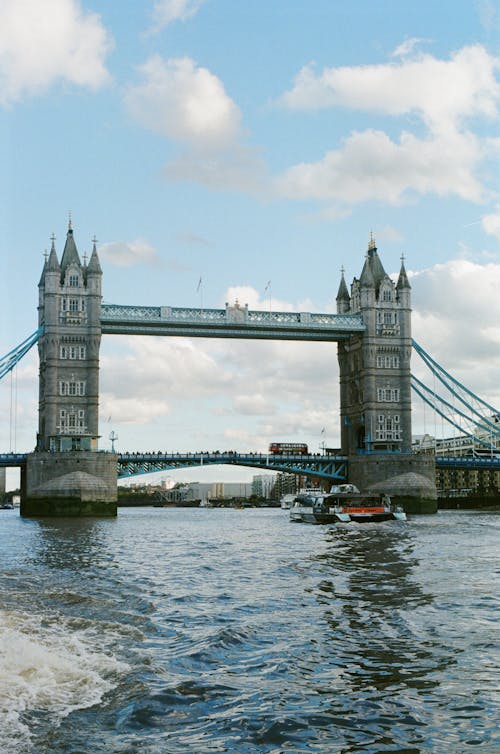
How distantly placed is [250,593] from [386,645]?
7172 millimetres

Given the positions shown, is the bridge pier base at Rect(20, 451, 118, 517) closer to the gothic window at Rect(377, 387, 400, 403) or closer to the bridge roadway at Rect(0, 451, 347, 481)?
the bridge roadway at Rect(0, 451, 347, 481)

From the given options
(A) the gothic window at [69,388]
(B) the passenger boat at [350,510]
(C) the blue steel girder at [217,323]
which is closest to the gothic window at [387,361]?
(C) the blue steel girder at [217,323]

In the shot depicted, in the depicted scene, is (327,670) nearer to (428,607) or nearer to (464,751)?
(464,751)

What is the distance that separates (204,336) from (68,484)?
2194cm

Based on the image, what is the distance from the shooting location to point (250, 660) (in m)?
13.3

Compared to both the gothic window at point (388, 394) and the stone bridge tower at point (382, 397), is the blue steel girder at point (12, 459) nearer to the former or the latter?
the stone bridge tower at point (382, 397)

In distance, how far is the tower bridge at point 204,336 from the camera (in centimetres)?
7425

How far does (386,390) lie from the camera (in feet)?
293

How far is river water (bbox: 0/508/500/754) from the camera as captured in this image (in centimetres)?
949

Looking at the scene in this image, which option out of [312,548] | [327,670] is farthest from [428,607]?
[312,548]

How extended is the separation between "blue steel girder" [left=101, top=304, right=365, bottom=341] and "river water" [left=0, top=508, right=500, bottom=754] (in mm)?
57676

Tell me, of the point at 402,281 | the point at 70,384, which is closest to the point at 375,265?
the point at 402,281

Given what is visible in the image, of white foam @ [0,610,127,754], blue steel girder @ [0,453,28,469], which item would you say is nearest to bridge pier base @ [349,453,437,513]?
blue steel girder @ [0,453,28,469]

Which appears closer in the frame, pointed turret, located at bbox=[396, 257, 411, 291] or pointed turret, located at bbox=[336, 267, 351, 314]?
pointed turret, located at bbox=[396, 257, 411, 291]
